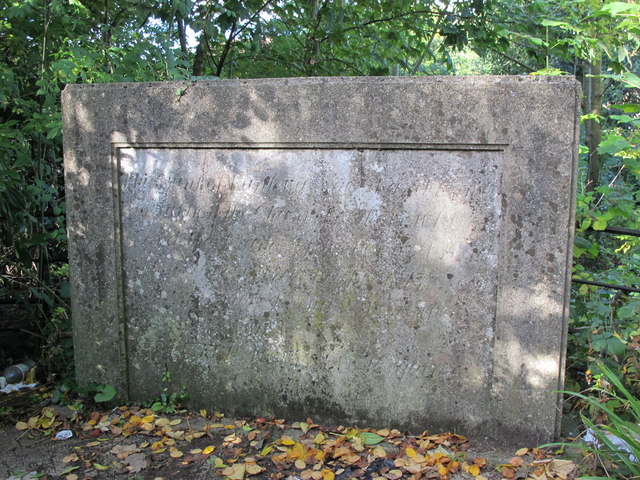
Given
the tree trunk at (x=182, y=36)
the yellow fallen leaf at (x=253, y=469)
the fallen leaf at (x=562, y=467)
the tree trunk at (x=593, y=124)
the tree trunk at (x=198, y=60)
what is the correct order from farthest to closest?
the tree trunk at (x=593, y=124), the tree trunk at (x=198, y=60), the tree trunk at (x=182, y=36), the yellow fallen leaf at (x=253, y=469), the fallen leaf at (x=562, y=467)

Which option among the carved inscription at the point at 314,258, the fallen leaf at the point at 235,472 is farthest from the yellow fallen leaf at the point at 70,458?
the fallen leaf at the point at 235,472

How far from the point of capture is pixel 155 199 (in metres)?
3.02

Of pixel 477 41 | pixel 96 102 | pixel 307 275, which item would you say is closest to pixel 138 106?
pixel 96 102

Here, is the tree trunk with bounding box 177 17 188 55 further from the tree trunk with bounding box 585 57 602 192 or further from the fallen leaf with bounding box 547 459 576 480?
the tree trunk with bounding box 585 57 602 192

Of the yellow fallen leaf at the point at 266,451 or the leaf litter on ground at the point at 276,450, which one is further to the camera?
the yellow fallen leaf at the point at 266,451

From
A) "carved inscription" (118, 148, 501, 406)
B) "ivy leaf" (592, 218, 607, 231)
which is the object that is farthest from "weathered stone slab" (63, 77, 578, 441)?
"ivy leaf" (592, 218, 607, 231)

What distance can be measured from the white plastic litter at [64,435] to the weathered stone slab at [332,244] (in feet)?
1.27

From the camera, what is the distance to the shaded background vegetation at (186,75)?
304 cm

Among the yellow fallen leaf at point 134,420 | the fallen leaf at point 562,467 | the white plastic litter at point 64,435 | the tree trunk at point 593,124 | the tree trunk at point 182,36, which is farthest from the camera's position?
the tree trunk at point 593,124

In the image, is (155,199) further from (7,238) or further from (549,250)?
(549,250)

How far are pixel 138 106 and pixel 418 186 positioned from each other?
1.62 m

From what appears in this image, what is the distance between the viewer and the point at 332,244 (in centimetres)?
280

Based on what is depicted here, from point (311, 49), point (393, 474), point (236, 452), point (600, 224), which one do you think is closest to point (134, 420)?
point (236, 452)

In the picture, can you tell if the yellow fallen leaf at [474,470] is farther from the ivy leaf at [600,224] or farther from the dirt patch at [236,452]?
the ivy leaf at [600,224]
